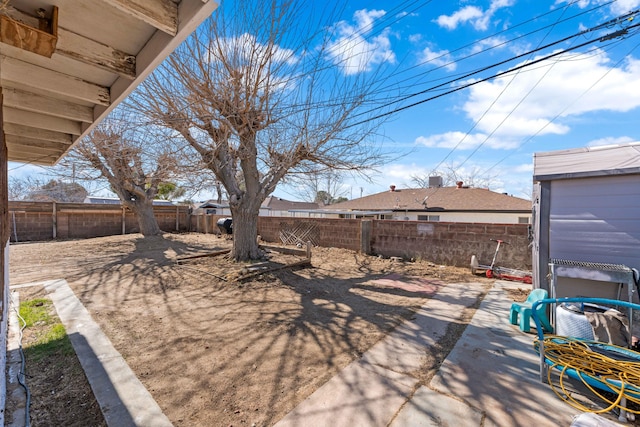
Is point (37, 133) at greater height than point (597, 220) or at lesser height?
greater

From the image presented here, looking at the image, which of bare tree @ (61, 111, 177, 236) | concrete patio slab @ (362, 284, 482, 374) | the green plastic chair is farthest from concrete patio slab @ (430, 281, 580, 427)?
bare tree @ (61, 111, 177, 236)

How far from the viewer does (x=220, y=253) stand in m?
7.93

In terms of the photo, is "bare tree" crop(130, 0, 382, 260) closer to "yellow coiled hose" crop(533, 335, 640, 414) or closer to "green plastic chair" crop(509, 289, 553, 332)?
"green plastic chair" crop(509, 289, 553, 332)

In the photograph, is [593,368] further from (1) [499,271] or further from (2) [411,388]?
(1) [499,271]

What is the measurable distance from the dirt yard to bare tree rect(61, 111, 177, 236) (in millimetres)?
2948

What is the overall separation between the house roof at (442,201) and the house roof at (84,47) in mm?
14829

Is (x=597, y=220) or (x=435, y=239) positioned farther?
(x=435, y=239)

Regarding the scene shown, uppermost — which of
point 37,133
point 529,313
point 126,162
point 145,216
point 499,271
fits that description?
point 126,162

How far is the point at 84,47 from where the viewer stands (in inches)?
68.0

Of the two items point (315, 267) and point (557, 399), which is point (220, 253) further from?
point (557, 399)

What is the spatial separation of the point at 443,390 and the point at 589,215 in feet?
9.03

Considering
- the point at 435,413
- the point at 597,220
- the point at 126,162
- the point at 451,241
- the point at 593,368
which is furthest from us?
the point at 126,162

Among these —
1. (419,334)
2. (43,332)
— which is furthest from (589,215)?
(43,332)

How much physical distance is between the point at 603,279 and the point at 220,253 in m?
7.74
